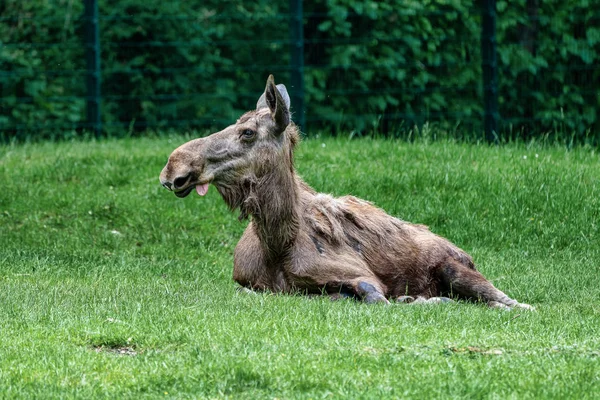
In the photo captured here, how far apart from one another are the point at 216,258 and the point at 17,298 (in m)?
2.97

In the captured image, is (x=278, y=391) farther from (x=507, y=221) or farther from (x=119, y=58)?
(x=119, y=58)

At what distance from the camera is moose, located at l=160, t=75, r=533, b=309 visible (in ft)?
27.5

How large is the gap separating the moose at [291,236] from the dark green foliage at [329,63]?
27.9 feet

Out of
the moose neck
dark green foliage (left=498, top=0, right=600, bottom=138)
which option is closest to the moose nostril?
the moose neck

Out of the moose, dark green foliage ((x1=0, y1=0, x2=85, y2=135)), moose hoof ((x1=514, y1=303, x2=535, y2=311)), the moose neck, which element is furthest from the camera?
dark green foliage ((x1=0, y1=0, x2=85, y2=135))

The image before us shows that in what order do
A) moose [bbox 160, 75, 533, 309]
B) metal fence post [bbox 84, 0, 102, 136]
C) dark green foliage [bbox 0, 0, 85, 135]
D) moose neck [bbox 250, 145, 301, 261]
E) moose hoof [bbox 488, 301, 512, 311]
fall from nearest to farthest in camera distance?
moose hoof [bbox 488, 301, 512, 311], moose [bbox 160, 75, 533, 309], moose neck [bbox 250, 145, 301, 261], metal fence post [bbox 84, 0, 102, 136], dark green foliage [bbox 0, 0, 85, 135]

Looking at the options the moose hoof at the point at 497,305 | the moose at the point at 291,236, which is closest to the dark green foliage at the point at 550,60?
the moose at the point at 291,236

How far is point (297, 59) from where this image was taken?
1577 centimetres

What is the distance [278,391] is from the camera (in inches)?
225

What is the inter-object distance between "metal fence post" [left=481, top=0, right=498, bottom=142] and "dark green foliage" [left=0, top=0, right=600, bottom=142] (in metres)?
1.08

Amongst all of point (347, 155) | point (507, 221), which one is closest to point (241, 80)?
point (347, 155)

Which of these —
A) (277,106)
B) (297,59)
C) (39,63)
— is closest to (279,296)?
(277,106)

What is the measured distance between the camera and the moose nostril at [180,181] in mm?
8196

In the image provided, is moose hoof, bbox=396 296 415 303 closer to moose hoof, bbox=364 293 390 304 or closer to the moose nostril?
moose hoof, bbox=364 293 390 304
